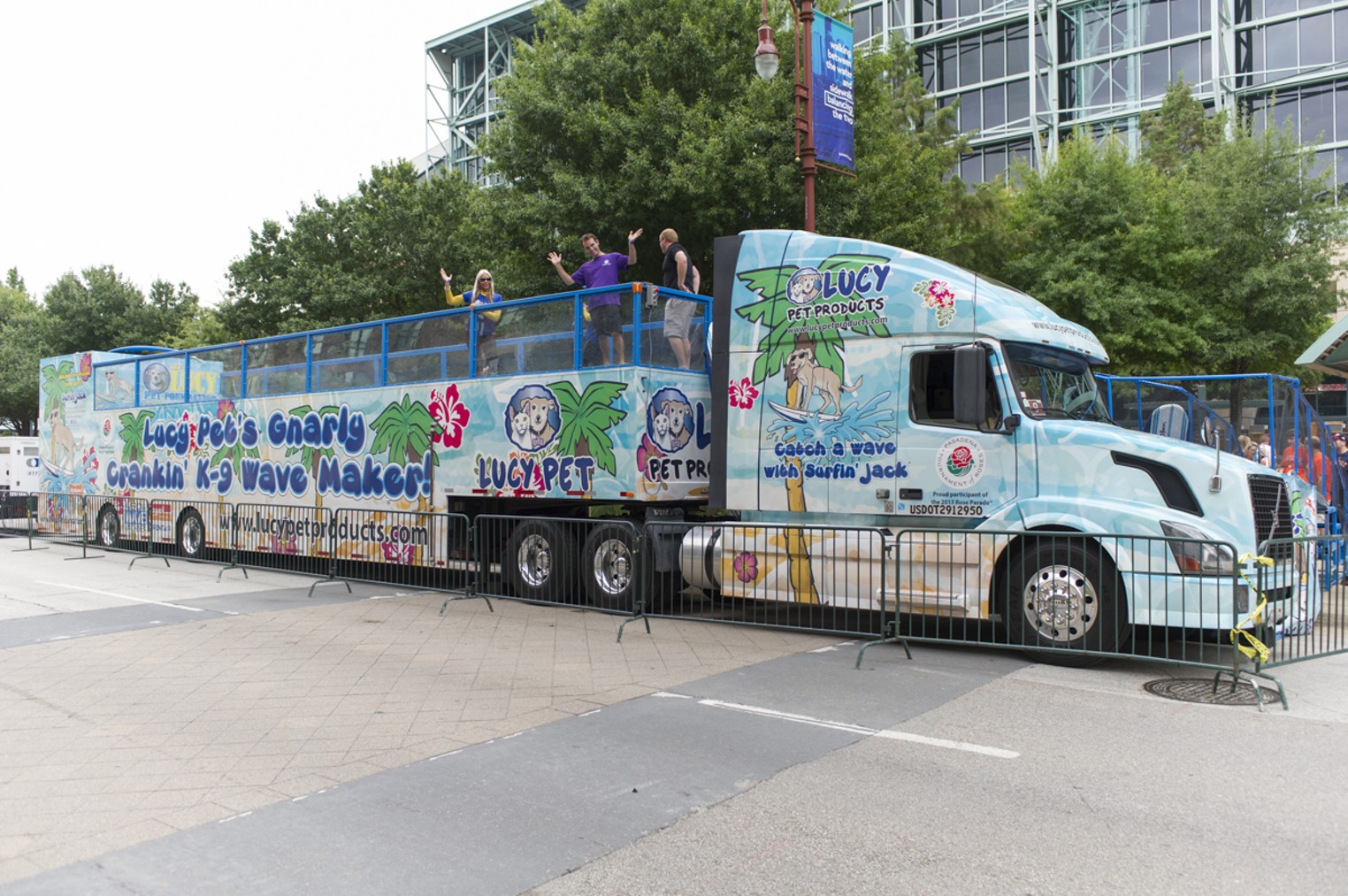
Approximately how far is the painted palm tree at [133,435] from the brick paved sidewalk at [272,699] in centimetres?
904

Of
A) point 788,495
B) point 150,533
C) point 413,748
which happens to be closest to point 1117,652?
point 788,495

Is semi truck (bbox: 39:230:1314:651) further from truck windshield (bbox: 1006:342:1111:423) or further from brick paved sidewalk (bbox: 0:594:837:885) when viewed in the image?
brick paved sidewalk (bbox: 0:594:837:885)

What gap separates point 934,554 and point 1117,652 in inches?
67.2

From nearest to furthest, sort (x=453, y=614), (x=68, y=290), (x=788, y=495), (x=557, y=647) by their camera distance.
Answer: (x=557, y=647) → (x=788, y=495) → (x=453, y=614) → (x=68, y=290)

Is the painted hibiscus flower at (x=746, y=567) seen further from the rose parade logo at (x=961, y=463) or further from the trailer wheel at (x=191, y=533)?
the trailer wheel at (x=191, y=533)

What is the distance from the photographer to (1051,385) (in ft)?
29.0

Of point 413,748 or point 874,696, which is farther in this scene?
point 874,696

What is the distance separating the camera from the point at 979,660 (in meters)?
8.23

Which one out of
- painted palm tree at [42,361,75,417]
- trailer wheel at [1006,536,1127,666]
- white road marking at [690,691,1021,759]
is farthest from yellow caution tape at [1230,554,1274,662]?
painted palm tree at [42,361,75,417]

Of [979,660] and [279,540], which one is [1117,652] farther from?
[279,540]

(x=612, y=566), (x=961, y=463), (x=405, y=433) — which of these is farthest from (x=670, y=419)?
(x=405, y=433)

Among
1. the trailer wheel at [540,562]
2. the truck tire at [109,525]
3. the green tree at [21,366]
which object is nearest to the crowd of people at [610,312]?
the trailer wheel at [540,562]

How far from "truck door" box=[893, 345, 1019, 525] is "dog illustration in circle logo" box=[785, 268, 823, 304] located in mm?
1167

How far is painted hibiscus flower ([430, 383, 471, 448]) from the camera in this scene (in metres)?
12.5
